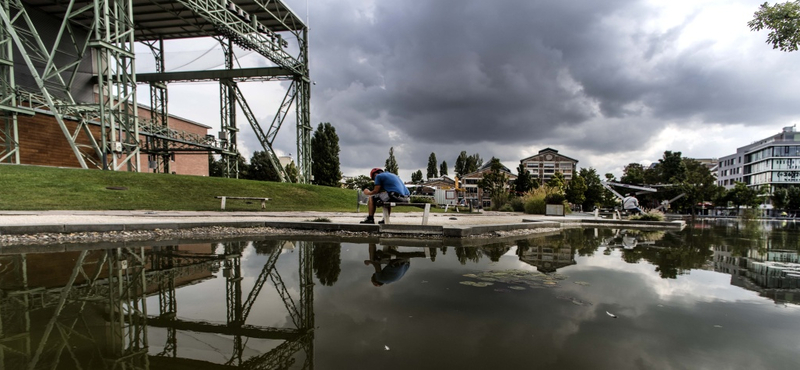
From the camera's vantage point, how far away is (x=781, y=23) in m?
8.21

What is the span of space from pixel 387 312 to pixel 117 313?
2.42m

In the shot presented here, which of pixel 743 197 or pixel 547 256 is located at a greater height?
pixel 547 256

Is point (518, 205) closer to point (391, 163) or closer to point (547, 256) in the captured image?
point (547, 256)

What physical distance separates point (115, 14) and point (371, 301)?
75.2 feet

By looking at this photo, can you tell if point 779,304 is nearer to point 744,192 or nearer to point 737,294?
point 737,294

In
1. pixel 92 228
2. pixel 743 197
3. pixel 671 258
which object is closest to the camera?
pixel 671 258

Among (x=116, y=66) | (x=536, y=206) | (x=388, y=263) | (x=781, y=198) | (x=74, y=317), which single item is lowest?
(x=781, y=198)

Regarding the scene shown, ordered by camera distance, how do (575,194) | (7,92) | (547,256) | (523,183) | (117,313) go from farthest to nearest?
(523,183) → (575,194) → (7,92) → (547,256) → (117,313)

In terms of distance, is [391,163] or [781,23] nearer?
[781,23]

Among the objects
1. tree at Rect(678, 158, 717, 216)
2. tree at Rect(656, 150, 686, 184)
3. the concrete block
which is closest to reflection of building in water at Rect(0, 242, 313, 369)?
the concrete block

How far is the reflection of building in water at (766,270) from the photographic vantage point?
3.86m

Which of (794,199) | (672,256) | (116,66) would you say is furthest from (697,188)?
(116,66)

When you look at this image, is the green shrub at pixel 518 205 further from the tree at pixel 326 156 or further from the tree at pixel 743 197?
the tree at pixel 743 197

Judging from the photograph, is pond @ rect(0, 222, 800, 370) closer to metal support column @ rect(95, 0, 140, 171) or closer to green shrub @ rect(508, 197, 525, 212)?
metal support column @ rect(95, 0, 140, 171)
